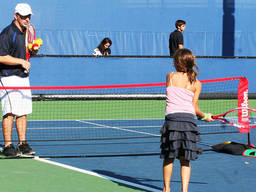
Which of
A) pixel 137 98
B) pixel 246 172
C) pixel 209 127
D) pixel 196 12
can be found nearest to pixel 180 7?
pixel 196 12

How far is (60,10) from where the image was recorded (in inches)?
746

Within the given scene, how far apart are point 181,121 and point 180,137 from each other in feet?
0.50

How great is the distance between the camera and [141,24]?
19.5 meters

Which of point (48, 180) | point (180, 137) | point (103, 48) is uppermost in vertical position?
point (103, 48)

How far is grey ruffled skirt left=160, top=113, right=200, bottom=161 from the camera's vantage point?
5.21 metres

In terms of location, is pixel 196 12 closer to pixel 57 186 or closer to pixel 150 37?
pixel 150 37

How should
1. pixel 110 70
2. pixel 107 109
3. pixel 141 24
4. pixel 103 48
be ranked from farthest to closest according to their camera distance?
pixel 141 24 < pixel 103 48 < pixel 110 70 < pixel 107 109

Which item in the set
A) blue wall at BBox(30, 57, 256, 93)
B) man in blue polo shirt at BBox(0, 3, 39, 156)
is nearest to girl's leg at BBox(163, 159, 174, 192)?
man in blue polo shirt at BBox(0, 3, 39, 156)

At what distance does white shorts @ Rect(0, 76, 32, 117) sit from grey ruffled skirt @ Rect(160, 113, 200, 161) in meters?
2.77

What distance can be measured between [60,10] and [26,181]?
44.4 ft

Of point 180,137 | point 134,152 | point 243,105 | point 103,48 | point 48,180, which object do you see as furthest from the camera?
point 103,48

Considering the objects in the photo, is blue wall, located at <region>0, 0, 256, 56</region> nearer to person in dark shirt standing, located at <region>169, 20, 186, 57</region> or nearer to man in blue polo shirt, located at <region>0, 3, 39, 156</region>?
person in dark shirt standing, located at <region>169, 20, 186, 57</region>

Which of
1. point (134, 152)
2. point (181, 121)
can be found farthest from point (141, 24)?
point (181, 121)

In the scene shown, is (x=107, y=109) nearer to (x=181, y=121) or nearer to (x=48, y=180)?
(x=48, y=180)
